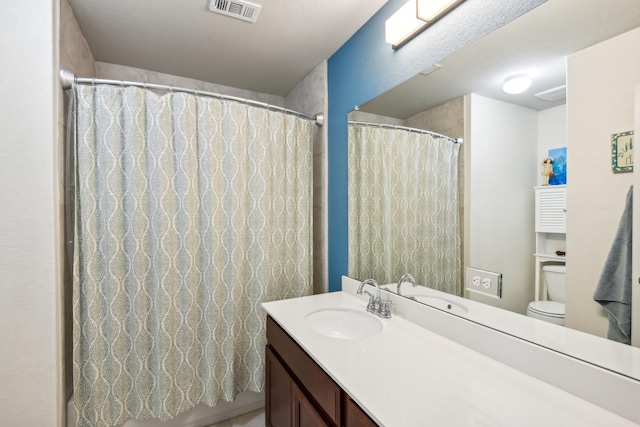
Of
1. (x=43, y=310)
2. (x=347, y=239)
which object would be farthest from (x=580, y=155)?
(x=43, y=310)

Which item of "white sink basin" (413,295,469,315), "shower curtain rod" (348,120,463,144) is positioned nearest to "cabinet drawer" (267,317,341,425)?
"white sink basin" (413,295,469,315)

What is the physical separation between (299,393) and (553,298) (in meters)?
0.94

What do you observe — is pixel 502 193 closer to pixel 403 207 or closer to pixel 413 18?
pixel 403 207

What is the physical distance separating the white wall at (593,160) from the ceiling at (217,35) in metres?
1.05

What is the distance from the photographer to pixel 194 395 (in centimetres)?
170

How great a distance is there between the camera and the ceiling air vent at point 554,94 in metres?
0.84

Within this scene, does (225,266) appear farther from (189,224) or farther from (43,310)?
(43,310)

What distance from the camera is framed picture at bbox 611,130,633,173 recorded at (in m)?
0.71

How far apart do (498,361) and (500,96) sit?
2.94 ft

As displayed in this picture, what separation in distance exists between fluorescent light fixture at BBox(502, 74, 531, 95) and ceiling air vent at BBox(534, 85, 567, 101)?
60 mm

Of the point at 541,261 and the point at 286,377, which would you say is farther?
the point at 286,377

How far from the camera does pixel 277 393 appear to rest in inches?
54.9

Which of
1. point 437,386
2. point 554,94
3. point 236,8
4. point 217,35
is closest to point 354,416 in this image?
point 437,386

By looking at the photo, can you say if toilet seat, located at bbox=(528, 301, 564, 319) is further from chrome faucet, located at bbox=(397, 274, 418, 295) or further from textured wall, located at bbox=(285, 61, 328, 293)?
textured wall, located at bbox=(285, 61, 328, 293)
